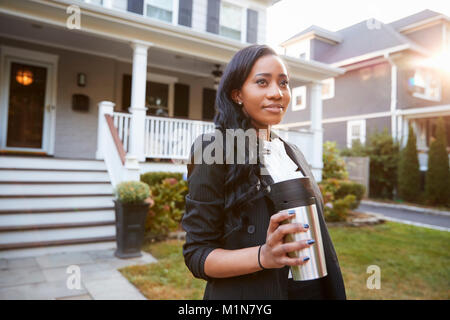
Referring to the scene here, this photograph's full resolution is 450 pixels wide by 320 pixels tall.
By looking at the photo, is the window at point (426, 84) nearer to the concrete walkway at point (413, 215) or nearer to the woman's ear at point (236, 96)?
the concrete walkway at point (413, 215)

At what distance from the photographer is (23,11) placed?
18.0 ft

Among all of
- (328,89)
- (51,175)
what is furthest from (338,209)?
(328,89)

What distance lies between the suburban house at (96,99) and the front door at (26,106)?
0.02 meters

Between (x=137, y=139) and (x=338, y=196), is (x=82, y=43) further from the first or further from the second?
(x=338, y=196)

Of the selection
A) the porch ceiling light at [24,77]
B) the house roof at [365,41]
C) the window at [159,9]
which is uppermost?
the house roof at [365,41]

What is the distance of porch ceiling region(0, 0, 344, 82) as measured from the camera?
18.2 ft

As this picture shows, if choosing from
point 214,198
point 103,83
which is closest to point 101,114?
point 103,83

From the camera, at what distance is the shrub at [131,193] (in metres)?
4.54

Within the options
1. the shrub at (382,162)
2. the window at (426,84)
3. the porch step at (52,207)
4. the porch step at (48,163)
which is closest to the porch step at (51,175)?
the porch step at (52,207)

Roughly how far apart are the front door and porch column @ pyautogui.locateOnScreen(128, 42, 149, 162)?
2.65m

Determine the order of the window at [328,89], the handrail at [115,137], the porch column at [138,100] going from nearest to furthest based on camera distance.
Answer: the handrail at [115,137] < the porch column at [138,100] < the window at [328,89]

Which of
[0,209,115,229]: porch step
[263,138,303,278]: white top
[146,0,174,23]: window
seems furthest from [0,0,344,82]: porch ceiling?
[263,138,303,278]: white top

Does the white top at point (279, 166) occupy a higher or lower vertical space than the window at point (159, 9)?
lower

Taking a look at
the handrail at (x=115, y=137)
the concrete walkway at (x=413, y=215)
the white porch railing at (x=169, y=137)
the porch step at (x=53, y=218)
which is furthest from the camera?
the concrete walkway at (x=413, y=215)
